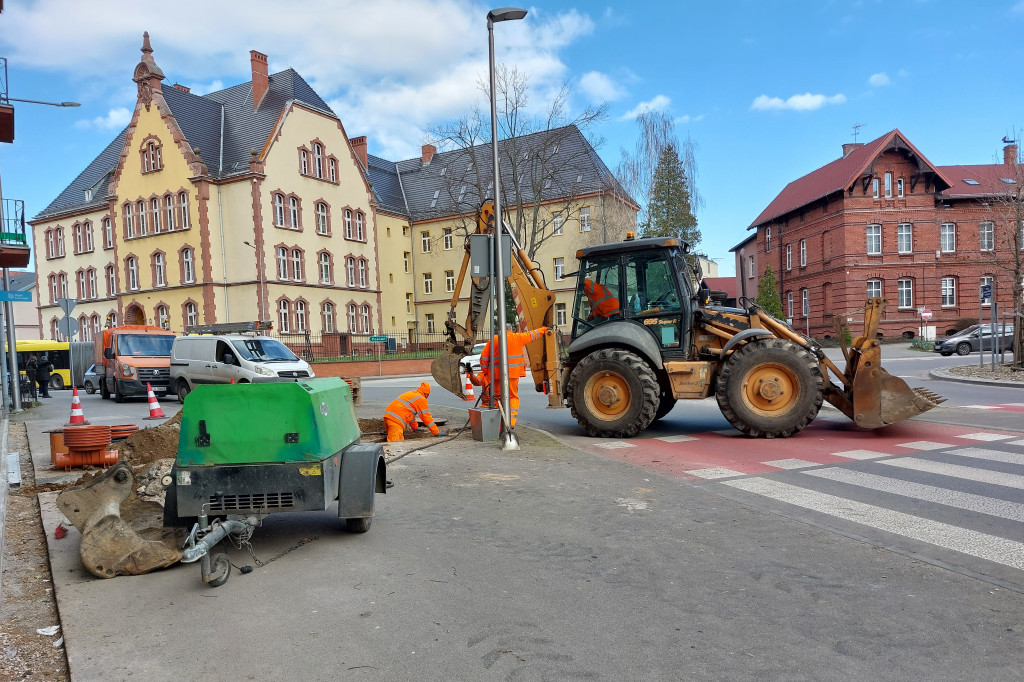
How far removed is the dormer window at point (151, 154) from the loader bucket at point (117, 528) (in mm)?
43019

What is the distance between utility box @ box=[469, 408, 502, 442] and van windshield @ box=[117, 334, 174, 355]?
16443 mm

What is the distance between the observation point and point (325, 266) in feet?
154

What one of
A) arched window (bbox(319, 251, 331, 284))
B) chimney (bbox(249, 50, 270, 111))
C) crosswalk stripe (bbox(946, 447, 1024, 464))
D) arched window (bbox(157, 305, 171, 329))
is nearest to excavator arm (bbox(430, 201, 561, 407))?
crosswalk stripe (bbox(946, 447, 1024, 464))

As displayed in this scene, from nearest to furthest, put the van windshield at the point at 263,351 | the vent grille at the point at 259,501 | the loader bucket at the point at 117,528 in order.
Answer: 1. the loader bucket at the point at 117,528
2. the vent grille at the point at 259,501
3. the van windshield at the point at 263,351

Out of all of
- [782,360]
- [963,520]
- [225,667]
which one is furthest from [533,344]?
[225,667]

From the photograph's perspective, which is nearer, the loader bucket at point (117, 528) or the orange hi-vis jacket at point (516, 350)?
the loader bucket at point (117, 528)

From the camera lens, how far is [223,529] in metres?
5.16

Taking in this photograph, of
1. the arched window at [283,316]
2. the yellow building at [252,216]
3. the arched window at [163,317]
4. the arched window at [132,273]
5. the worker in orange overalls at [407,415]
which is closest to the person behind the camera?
the worker in orange overalls at [407,415]

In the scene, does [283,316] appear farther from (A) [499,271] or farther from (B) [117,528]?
(B) [117,528]

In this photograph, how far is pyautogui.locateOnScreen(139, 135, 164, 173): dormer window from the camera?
143ft

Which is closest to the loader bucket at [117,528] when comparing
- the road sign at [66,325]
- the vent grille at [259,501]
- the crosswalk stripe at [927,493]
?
the vent grille at [259,501]

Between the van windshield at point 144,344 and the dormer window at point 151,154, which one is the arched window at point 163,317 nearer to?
the dormer window at point 151,154

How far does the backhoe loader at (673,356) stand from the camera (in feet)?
33.3

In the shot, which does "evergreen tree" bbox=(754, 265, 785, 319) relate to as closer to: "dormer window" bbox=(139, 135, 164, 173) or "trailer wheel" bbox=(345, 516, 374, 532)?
"dormer window" bbox=(139, 135, 164, 173)
